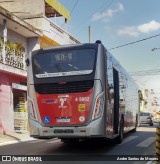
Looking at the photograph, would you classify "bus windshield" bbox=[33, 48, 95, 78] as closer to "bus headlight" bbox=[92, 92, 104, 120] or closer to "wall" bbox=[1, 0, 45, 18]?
"bus headlight" bbox=[92, 92, 104, 120]

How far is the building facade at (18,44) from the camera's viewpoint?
2239 cm

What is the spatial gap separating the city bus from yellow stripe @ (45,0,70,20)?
60.4 ft

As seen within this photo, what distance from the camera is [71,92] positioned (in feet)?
36.8

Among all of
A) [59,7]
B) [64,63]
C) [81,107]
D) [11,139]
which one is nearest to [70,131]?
[81,107]

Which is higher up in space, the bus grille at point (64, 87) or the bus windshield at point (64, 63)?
the bus windshield at point (64, 63)

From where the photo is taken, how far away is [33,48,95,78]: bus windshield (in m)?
11.3

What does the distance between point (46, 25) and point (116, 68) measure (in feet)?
49.0

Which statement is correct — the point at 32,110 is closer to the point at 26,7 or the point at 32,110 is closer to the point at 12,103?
the point at 12,103

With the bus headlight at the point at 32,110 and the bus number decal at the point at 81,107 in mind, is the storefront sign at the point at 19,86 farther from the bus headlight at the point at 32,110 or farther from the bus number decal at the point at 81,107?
the bus number decal at the point at 81,107

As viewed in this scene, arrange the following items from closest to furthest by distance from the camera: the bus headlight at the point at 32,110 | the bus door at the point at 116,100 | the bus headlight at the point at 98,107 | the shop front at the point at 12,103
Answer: the bus headlight at the point at 98,107 < the bus headlight at the point at 32,110 < the bus door at the point at 116,100 < the shop front at the point at 12,103

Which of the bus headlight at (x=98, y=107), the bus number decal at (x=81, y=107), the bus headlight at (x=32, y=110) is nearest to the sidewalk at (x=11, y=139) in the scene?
the bus headlight at (x=32, y=110)

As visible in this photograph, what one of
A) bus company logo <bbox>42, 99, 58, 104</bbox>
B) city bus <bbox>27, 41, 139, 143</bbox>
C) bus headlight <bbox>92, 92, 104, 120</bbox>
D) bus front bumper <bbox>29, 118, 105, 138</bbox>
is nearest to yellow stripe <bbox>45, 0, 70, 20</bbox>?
city bus <bbox>27, 41, 139, 143</bbox>

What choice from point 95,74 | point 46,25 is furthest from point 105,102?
point 46,25

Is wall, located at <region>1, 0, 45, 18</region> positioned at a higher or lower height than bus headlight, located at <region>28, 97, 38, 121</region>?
higher
